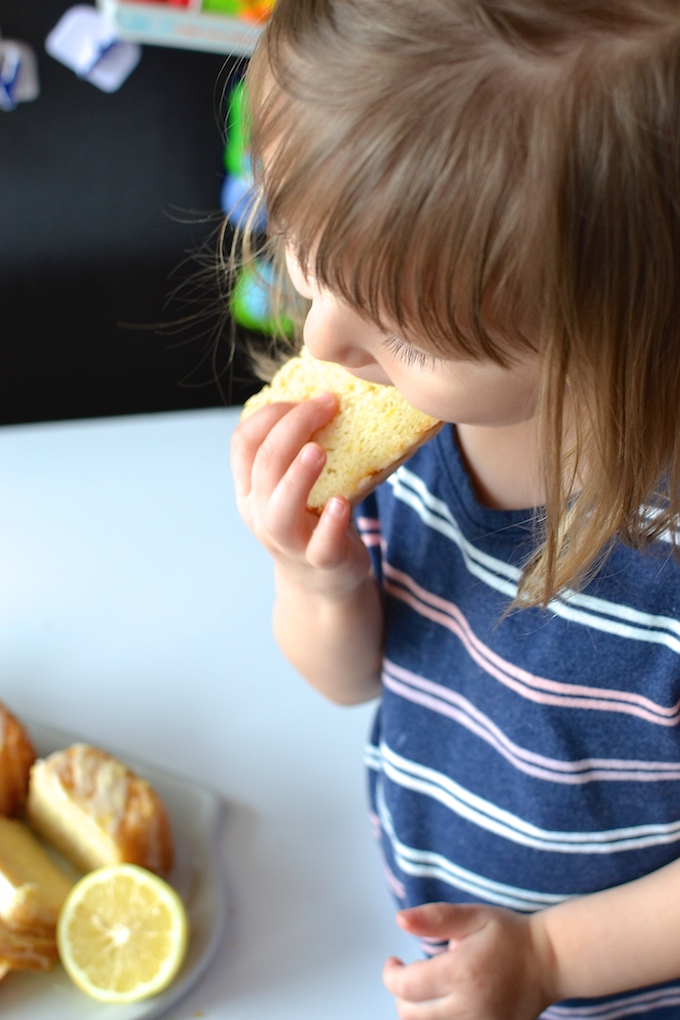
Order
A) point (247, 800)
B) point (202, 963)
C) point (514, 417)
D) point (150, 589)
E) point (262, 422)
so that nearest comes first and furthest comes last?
point (514, 417) < point (262, 422) < point (202, 963) < point (247, 800) < point (150, 589)

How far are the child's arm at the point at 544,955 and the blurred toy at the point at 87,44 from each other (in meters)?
0.90

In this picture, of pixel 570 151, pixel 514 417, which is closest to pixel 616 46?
pixel 570 151

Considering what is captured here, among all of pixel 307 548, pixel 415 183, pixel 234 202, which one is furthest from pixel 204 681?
pixel 415 183

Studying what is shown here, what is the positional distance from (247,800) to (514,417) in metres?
0.49

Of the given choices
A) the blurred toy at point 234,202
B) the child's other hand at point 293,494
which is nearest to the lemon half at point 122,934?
the child's other hand at point 293,494

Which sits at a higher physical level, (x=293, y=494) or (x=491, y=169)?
(x=491, y=169)

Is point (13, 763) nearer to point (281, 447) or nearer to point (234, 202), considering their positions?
point (281, 447)

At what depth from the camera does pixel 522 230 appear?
1.16ft

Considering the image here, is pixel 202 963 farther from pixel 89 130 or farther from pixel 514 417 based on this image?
pixel 89 130

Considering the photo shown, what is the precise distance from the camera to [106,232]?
1119 millimetres

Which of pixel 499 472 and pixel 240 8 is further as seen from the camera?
pixel 240 8

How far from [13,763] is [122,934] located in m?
0.16

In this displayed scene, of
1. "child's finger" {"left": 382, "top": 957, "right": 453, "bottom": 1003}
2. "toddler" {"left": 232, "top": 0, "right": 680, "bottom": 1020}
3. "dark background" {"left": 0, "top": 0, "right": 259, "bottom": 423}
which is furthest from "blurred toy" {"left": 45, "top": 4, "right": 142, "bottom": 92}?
"child's finger" {"left": 382, "top": 957, "right": 453, "bottom": 1003}

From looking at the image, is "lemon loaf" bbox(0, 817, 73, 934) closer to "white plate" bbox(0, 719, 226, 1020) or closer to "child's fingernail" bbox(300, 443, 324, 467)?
"white plate" bbox(0, 719, 226, 1020)
